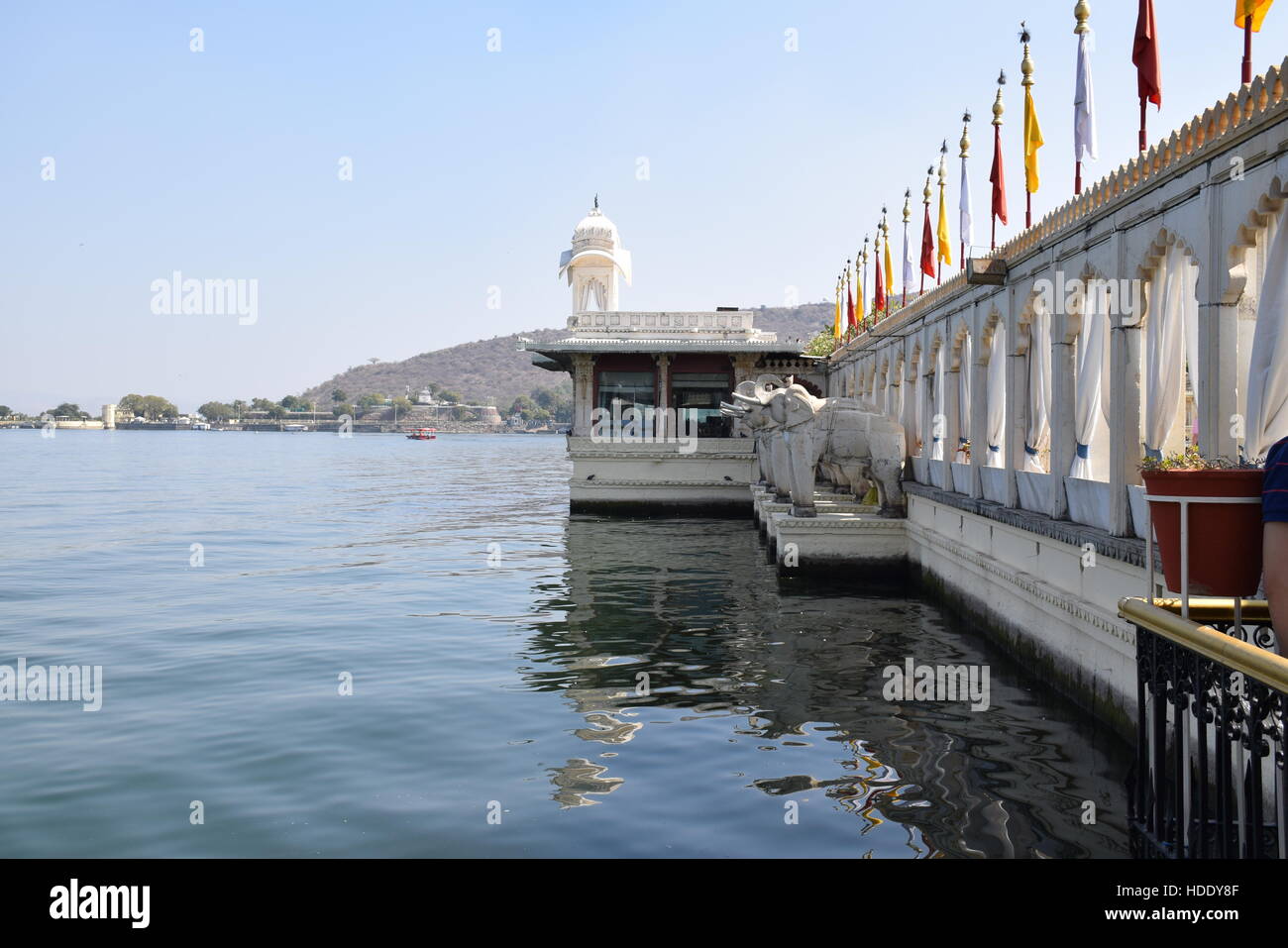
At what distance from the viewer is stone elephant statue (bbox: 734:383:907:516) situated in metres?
20.5

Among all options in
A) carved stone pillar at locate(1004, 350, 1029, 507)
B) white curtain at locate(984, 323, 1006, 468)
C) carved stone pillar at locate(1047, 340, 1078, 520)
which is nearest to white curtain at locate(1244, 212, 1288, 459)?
carved stone pillar at locate(1047, 340, 1078, 520)

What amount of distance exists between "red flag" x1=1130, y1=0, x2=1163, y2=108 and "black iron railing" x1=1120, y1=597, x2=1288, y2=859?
7.87 meters

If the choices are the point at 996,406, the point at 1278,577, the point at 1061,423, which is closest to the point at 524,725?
the point at 1061,423

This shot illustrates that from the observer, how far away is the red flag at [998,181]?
17.2 meters

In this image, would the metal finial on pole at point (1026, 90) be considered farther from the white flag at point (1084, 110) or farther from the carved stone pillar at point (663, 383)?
the carved stone pillar at point (663, 383)

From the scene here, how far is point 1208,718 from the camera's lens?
14.3 ft

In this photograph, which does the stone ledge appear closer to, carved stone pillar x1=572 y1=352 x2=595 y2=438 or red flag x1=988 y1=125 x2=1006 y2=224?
red flag x1=988 y1=125 x2=1006 y2=224

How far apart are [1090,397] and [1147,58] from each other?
3.82 m

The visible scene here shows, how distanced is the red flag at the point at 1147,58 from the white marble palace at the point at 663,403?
25.0 metres

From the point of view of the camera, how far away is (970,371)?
666 inches

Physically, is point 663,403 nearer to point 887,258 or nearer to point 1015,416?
point 887,258

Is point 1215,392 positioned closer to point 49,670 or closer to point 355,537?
point 49,670

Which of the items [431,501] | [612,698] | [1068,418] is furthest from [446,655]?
[431,501]

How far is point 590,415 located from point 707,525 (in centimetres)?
868
